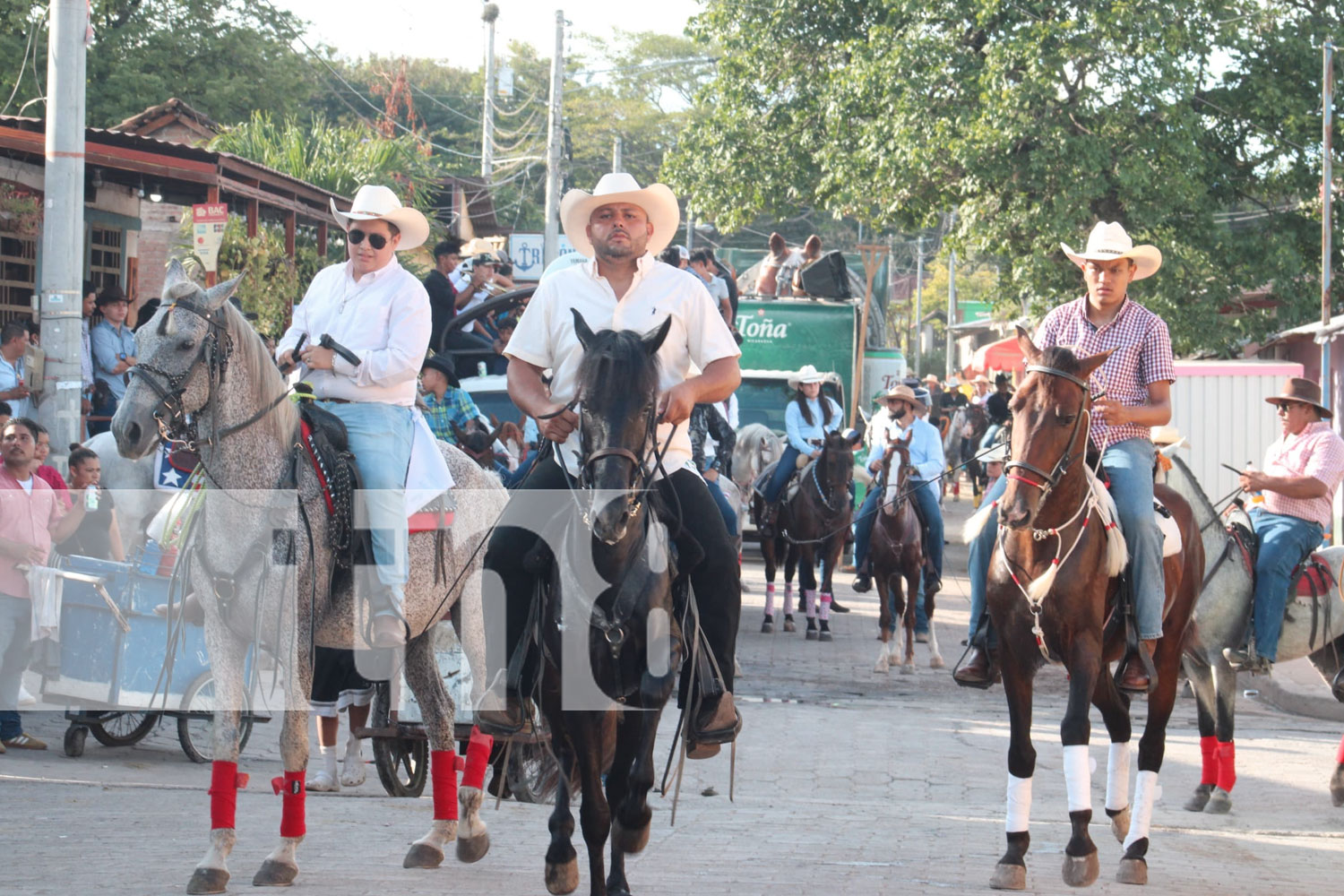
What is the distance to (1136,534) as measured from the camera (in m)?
7.78

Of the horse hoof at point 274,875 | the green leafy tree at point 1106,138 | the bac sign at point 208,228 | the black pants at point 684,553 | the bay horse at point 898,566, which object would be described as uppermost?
the green leafy tree at point 1106,138

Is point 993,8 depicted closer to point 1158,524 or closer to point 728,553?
point 1158,524

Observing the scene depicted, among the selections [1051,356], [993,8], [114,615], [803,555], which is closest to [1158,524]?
[1051,356]

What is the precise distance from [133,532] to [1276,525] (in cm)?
855

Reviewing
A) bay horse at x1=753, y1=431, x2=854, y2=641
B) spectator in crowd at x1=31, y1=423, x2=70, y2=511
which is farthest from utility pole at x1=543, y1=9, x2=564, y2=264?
spectator in crowd at x1=31, y1=423, x2=70, y2=511

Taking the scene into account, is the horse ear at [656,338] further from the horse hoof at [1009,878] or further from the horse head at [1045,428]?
the horse hoof at [1009,878]

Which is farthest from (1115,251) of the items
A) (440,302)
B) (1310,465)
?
(440,302)

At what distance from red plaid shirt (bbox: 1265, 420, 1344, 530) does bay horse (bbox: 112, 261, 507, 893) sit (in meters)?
6.18

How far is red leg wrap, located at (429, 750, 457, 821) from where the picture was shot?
25.6 ft

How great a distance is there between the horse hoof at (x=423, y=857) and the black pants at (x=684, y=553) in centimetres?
152

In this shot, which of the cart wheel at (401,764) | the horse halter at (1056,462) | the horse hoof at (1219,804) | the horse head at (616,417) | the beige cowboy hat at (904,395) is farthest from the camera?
the beige cowboy hat at (904,395)

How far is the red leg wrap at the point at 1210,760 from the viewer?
9.94 meters

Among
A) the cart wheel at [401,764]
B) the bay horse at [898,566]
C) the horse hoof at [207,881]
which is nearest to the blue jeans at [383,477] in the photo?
the horse hoof at [207,881]

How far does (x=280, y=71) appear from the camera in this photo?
1426 inches
